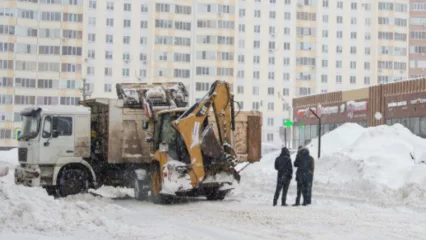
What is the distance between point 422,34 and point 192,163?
331ft

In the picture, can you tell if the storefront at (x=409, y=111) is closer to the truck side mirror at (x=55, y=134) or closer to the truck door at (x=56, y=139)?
the truck door at (x=56, y=139)

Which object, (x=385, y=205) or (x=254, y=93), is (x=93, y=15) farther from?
(x=385, y=205)

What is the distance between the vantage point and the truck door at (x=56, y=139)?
20.7 metres

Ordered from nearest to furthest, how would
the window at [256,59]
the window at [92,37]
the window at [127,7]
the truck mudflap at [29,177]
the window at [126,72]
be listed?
the truck mudflap at [29,177]
the window at [92,37]
the window at [126,72]
the window at [127,7]
the window at [256,59]

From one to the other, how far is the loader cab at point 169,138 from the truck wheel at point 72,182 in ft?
7.51

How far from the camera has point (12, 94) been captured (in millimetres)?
92750

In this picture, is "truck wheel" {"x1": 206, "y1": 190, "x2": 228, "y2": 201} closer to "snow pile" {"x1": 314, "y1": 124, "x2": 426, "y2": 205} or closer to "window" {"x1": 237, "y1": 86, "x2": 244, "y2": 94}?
A: "snow pile" {"x1": 314, "y1": 124, "x2": 426, "y2": 205}

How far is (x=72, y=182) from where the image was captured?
20.9 m

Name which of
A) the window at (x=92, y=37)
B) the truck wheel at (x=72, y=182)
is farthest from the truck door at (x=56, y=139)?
the window at (x=92, y=37)

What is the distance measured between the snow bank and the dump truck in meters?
2.65

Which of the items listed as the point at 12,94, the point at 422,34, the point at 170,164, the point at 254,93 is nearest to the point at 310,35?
the point at 254,93

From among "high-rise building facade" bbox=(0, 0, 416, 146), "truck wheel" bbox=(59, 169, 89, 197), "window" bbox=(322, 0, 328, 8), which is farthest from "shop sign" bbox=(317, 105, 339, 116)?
"truck wheel" bbox=(59, 169, 89, 197)

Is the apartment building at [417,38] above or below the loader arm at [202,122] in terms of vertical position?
above

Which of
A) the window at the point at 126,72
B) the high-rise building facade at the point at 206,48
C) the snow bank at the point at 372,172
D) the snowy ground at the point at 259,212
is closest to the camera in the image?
the snowy ground at the point at 259,212
